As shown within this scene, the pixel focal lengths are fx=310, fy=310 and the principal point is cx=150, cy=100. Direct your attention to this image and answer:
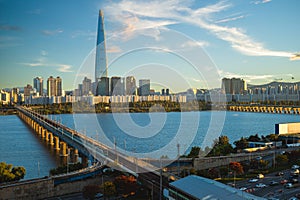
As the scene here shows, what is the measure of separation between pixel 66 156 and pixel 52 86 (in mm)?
23181

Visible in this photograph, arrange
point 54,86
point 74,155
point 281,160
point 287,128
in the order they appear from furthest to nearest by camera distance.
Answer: point 54,86 → point 287,128 → point 74,155 → point 281,160

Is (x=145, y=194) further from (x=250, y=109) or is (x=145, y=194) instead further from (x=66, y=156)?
(x=250, y=109)

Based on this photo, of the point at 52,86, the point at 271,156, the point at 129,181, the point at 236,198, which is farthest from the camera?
the point at 52,86

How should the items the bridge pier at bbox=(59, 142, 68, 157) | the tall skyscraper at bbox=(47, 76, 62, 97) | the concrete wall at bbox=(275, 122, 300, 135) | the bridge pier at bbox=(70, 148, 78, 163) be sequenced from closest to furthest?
1. the bridge pier at bbox=(70, 148, 78, 163)
2. the bridge pier at bbox=(59, 142, 68, 157)
3. the concrete wall at bbox=(275, 122, 300, 135)
4. the tall skyscraper at bbox=(47, 76, 62, 97)

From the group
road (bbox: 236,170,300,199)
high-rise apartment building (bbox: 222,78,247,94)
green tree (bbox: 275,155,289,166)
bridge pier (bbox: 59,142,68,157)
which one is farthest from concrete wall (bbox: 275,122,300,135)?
high-rise apartment building (bbox: 222,78,247,94)

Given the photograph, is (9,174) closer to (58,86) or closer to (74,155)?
(74,155)

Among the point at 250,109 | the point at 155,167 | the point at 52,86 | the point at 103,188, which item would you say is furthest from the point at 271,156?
the point at 52,86

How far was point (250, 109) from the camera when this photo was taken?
19.8 meters

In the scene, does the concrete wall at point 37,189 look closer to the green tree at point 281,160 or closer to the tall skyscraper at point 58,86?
Result: the green tree at point 281,160

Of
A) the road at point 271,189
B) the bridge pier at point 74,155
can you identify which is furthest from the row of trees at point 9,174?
the road at point 271,189

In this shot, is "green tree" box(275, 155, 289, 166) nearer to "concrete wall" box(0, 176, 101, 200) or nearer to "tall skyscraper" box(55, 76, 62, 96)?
"concrete wall" box(0, 176, 101, 200)

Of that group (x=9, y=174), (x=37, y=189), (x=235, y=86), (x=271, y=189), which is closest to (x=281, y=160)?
(x=271, y=189)

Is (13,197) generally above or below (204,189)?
below

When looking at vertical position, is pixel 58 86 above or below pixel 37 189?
above
